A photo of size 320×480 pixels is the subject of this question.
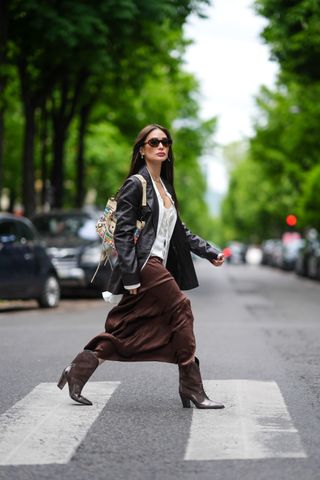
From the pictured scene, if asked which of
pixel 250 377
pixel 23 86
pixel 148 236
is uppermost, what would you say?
pixel 23 86

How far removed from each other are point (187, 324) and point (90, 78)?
81.0 ft

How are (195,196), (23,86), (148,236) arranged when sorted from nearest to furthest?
(148,236) → (23,86) → (195,196)

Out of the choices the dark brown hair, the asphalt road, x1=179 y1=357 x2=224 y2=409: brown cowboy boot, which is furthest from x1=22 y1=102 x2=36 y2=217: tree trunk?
x1=179 y1=357 x2=224 y2=409: brown cowboy boot

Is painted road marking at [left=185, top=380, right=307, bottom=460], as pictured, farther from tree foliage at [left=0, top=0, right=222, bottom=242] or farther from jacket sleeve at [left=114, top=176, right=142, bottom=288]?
tree foliage at [left=0, top=0, right=222, bottom=242]

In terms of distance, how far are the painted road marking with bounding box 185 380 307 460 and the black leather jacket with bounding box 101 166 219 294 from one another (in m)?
0.91

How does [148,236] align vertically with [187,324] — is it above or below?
above

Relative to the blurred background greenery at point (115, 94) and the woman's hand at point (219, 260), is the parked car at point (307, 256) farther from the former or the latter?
the woman's hand at point (219, 260)

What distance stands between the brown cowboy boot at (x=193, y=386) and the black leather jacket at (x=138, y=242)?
1.80 feet

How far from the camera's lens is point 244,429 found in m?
6.10

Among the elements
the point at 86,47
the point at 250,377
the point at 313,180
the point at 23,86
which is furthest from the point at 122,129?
the point at 250,377

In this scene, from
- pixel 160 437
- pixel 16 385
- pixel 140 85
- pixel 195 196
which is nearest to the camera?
pixel 160 437

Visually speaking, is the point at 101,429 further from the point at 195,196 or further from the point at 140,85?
the point at 195,196

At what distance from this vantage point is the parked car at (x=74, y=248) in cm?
2062

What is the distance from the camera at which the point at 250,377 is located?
8578 millimetres
